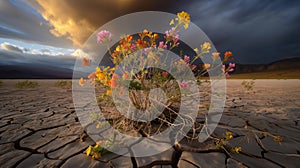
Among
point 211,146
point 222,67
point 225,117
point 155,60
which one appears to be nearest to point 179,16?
point 155,60

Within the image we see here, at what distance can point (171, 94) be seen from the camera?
57.0 inches

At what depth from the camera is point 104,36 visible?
1.14 m

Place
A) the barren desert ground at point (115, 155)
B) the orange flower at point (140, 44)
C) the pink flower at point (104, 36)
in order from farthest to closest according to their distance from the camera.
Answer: the orange flower at point (140, 44), the pink flower at point (104, 36), the barren desert ground at point (115, 155)

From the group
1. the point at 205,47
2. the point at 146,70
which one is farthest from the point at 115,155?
the point at 205,47

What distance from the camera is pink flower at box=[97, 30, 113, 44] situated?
1129 mm

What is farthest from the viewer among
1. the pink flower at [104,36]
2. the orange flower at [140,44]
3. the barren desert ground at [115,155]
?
the orange flower at [140,44]

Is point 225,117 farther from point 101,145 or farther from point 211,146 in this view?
point 101,145

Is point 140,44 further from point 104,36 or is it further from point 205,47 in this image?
point 205,47

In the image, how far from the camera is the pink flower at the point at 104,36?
3.70ft

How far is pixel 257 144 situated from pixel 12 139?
7.73ft

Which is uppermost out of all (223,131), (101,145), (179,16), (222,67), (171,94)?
(179,16)

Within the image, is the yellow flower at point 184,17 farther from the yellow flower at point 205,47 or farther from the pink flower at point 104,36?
the pink flower at point 104,36

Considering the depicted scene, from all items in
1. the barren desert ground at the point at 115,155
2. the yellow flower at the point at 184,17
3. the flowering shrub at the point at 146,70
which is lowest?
the barren desert ground at the point at 115,155

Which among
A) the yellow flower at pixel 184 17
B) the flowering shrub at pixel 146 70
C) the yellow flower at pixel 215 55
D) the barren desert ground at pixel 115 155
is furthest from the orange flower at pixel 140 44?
the barren desert ground at pixel 115 155
